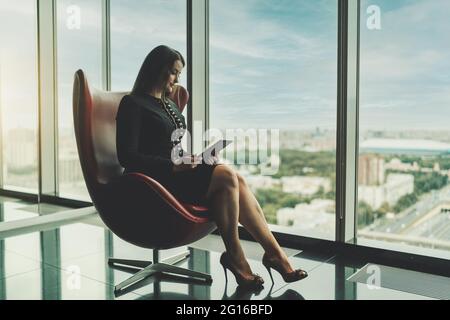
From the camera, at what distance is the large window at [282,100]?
117 inches

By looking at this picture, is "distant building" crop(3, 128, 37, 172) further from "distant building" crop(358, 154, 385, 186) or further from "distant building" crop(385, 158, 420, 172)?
"distant building" crop(385, 158, 420, 172)

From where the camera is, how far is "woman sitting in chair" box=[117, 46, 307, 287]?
2.14m

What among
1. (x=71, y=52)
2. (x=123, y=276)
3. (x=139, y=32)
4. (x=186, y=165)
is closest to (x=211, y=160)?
(x=186, y=165)

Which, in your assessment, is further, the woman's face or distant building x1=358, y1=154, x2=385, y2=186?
distant building x1=358, y1=154, x2=385, y2=186

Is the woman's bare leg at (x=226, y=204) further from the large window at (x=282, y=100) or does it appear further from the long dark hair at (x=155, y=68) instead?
the large window at (x=282, y=100)

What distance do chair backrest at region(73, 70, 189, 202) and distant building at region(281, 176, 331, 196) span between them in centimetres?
121

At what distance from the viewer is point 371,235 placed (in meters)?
2.90

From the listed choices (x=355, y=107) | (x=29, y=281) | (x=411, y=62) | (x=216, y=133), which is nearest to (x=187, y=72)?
(x=216, y=133)

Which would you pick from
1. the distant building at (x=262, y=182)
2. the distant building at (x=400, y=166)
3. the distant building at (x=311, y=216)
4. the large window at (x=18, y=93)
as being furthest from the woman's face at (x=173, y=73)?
the large window at (x=18, y=93)

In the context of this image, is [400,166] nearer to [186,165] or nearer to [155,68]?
[186,165]

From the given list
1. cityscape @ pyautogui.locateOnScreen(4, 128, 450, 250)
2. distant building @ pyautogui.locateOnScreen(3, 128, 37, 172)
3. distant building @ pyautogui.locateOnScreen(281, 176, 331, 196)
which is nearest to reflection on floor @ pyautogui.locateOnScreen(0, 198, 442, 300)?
cityscape @ pyautogui.locateOnScreen(4, 128, 450, 250)

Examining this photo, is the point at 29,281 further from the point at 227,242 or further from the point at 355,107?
the point at 355,107

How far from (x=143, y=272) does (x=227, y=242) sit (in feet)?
1.75

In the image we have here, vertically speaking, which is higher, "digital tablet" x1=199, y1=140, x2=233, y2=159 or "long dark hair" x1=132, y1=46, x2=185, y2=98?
"long dark hair" x1=132, y1=46, x2=185, y2=98
